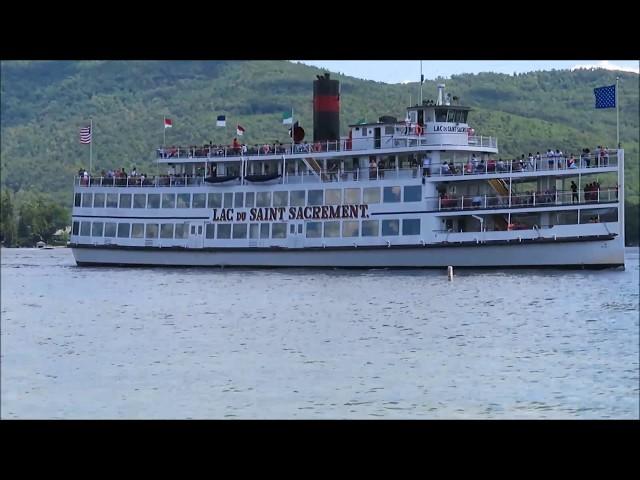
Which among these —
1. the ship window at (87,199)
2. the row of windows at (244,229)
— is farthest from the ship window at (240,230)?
the ship window at (87,199)

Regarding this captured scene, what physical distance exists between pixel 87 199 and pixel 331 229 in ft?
50.9

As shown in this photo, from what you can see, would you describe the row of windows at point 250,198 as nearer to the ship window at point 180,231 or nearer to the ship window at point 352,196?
the ship window at point 352,196

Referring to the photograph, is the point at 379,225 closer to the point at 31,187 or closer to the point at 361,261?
the point at 361,261

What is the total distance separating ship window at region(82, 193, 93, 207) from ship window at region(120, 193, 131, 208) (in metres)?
2.14

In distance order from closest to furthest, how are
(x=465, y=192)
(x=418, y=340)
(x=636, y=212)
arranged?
(x=418, y=340) → (x=465, y=192) → (x=636, y=212)

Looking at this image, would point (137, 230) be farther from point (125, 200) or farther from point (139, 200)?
point (125, 200)

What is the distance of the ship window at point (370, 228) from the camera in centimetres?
5229

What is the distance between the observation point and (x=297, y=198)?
183ft

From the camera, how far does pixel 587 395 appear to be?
18062mm

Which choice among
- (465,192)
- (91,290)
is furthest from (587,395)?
(465,192)

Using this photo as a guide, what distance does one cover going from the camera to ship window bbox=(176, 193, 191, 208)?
5903cm

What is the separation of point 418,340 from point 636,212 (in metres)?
87.8

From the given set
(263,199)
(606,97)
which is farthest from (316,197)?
(606,97)

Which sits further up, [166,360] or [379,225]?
[379,225]
